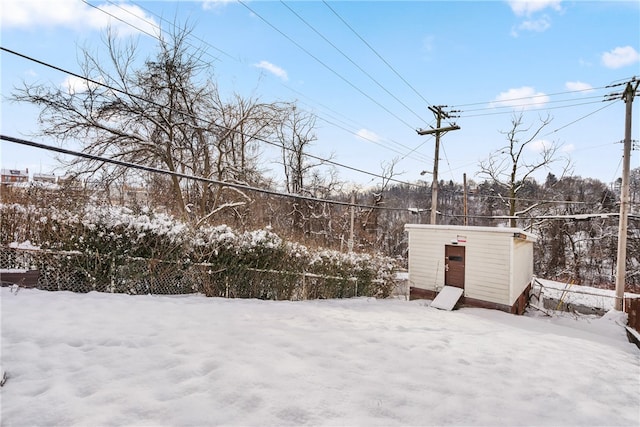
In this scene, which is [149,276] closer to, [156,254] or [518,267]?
[156,254]

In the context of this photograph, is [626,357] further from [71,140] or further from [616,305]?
[71,140]

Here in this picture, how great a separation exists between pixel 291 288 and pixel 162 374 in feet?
15.4

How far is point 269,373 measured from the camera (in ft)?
8.49

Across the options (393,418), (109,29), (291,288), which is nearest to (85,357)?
(393,418)

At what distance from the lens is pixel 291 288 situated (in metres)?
7.08

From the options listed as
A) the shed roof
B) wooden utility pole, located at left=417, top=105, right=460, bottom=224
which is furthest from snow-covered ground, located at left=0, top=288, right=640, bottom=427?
wooden utility pole, located at left=417, top=105, right=460, bottom=224

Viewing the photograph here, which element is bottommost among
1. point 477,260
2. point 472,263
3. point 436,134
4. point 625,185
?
Result: point 472,263

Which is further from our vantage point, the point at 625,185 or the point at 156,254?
the point at 625,185

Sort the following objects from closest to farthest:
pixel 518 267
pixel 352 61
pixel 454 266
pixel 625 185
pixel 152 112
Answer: pixel 352 61 → pixel 518 267 → pixel 454 266 → pixel 625 185 → pixel 152 112

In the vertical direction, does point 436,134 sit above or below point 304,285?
above

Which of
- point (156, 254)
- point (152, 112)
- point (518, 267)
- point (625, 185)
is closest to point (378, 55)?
point (152, 112)

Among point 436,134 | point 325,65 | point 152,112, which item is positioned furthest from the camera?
point 436,134

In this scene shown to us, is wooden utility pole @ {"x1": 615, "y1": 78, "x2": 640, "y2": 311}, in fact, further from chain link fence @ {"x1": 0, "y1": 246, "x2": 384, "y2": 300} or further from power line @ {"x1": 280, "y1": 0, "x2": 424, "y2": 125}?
chain link fence @ {"x1": 0, "y1": 246, "x2": 384, "y2": 300}

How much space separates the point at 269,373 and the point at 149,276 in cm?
385
